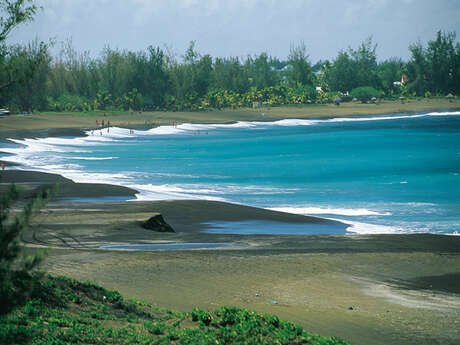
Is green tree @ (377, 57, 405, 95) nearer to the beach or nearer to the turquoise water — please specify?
the turquoise water

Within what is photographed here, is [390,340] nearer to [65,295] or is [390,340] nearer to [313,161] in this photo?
[65,295]

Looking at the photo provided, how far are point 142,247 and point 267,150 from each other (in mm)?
48674

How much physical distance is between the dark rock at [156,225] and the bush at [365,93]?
13463 cm

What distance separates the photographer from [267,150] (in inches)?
2618

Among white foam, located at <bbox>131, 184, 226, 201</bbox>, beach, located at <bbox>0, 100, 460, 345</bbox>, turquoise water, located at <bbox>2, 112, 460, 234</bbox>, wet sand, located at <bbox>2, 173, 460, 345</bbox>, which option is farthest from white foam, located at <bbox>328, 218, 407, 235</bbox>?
white foam, located at <bbox>131, 184, 226, 201</bbox>

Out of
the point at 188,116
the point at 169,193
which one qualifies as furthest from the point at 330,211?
the point at 188,116

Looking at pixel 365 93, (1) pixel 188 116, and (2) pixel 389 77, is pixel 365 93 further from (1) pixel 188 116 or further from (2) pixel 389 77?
(1) pixel 188 116

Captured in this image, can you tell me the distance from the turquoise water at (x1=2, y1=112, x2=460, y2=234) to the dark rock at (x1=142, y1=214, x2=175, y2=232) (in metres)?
7.88

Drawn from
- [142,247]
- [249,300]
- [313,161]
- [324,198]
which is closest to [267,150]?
[313,161]

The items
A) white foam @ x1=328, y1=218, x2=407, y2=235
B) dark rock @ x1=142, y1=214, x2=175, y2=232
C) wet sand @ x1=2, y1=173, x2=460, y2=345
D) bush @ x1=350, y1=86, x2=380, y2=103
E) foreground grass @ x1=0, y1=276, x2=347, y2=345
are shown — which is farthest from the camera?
bush @ x1=350, y1=86, x2=380, y2=103

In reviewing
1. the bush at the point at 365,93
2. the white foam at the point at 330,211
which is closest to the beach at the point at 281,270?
the white foam at the point at 330,211

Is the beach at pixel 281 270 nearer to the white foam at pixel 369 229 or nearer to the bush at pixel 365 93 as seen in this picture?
the white foam at pixel 369 229

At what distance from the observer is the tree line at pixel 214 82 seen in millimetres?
107812

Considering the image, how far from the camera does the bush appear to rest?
151375mm
